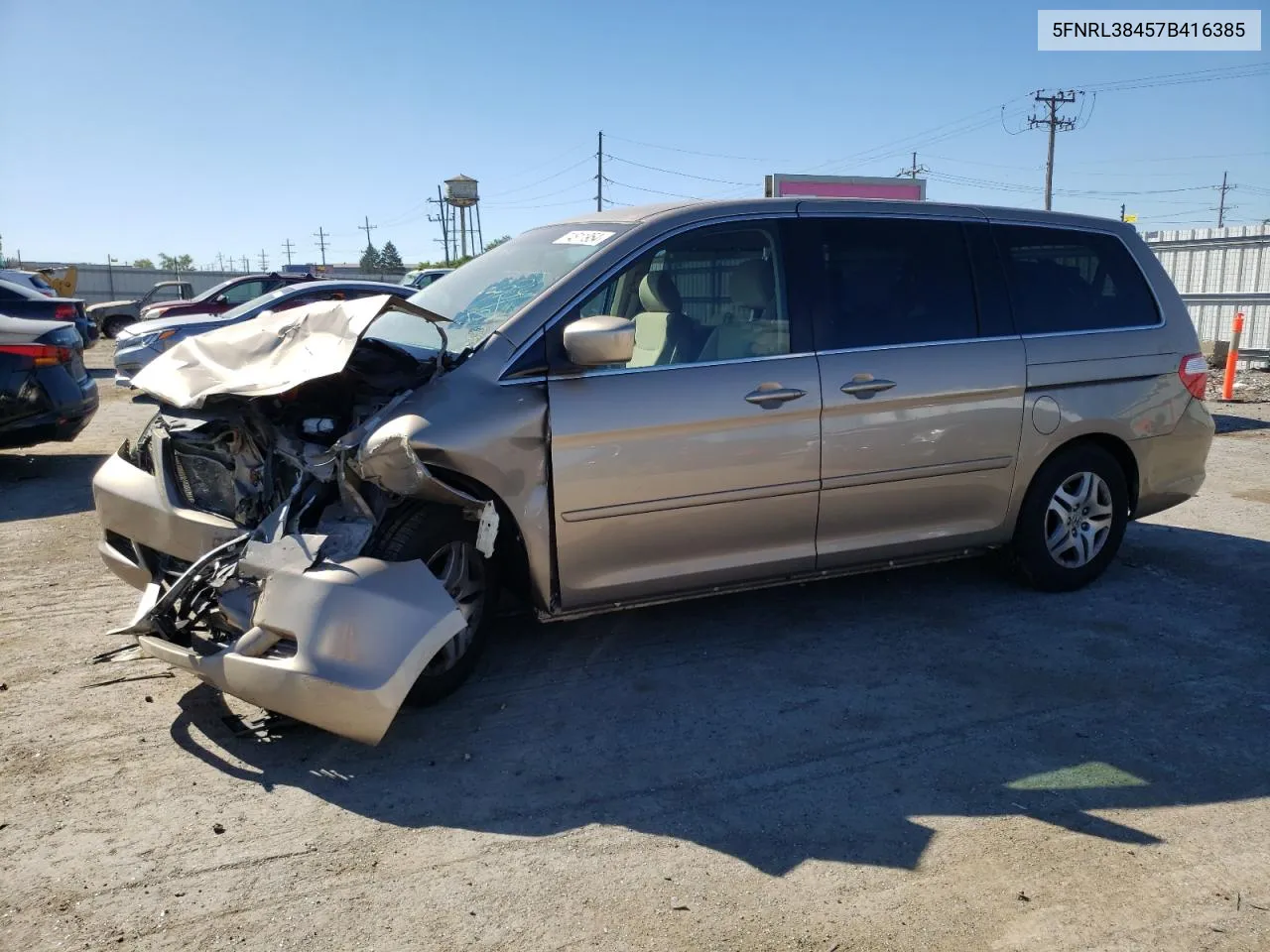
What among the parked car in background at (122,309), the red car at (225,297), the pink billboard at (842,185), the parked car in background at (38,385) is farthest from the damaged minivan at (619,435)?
the parked car in background at (122,309)

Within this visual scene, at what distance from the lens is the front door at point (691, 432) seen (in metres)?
3.71

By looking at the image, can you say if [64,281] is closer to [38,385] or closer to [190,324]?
[190,324]

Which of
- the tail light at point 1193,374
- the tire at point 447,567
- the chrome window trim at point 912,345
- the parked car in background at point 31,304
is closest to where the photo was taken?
the tire at point 447,567

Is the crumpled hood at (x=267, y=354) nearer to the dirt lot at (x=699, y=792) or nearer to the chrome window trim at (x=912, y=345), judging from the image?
the dirt lot at (x=699, y=792)

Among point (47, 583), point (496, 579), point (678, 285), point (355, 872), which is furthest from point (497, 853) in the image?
point (47, 583)

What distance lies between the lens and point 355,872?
2721 mm

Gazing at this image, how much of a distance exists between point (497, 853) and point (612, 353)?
1.80 meters

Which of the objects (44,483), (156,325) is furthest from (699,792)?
(156,325)

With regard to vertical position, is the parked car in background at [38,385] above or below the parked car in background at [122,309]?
below

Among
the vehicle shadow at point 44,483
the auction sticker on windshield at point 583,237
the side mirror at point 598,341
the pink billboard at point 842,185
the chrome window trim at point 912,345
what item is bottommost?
the vehicle shadow at point 44,483

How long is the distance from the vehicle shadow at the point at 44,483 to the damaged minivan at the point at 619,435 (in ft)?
11.5

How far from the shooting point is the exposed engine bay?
122 inches

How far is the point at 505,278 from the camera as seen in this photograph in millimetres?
4270

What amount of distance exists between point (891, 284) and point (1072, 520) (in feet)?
5.32
